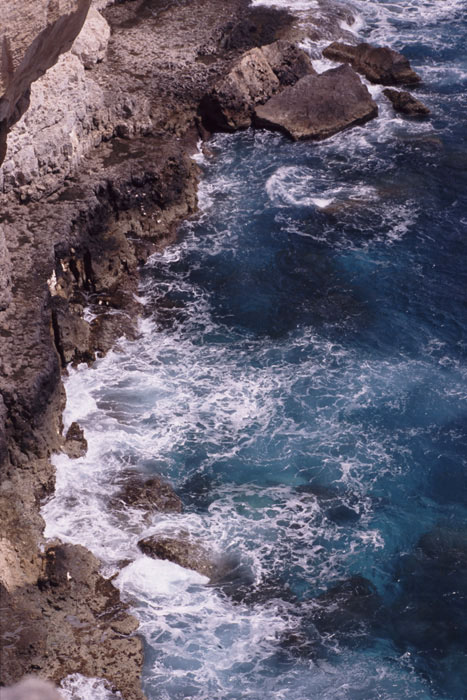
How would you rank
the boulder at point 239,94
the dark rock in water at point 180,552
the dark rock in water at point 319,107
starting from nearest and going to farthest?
the dark rock in water at point 180,552 < the boulder at point 239,94 < the dark rock in water at point 319,107

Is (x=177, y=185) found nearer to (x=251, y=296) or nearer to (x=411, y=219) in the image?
(x=251, y=296)

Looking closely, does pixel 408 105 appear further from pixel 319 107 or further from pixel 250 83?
pixel 250 83

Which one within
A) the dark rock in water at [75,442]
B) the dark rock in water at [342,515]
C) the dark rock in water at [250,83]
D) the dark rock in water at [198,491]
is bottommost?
the dark rock in water at [342,515]

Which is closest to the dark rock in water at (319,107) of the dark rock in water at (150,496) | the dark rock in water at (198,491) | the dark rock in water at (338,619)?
the dark rock in water at (198,491)

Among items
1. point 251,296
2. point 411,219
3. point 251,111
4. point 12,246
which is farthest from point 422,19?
point 12,246

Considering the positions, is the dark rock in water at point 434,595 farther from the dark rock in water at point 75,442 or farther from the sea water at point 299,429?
the dark rock in water at point 75,442

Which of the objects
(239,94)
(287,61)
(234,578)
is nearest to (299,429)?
(234,578)
